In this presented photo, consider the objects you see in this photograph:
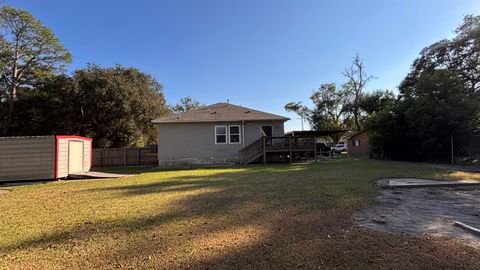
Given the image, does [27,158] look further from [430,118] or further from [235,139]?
[430,118]

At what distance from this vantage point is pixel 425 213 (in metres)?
5.77

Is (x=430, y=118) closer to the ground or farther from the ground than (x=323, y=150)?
farther from the ground

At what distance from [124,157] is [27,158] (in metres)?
11.4

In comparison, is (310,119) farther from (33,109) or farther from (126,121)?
(33,109)

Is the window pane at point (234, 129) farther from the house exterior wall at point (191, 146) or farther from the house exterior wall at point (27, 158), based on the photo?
the house exterior wall at point (27, 158)

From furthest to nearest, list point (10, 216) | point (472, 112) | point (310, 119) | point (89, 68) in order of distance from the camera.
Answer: point (310, 119) → point (89, 68) → point (472, 112) → point (10, 216)

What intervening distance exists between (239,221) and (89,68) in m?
29.2

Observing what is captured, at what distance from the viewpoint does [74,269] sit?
3.42 m

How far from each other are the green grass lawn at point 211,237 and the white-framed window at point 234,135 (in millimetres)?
13682

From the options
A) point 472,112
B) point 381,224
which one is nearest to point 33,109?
point 381,224

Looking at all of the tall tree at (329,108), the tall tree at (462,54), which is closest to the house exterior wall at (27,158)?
the tall tree at (462,54)

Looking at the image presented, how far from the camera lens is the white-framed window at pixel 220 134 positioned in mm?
21373

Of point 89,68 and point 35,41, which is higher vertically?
point 35,41

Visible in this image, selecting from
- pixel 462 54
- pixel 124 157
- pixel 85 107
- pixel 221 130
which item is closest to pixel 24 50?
pixel 85 107
